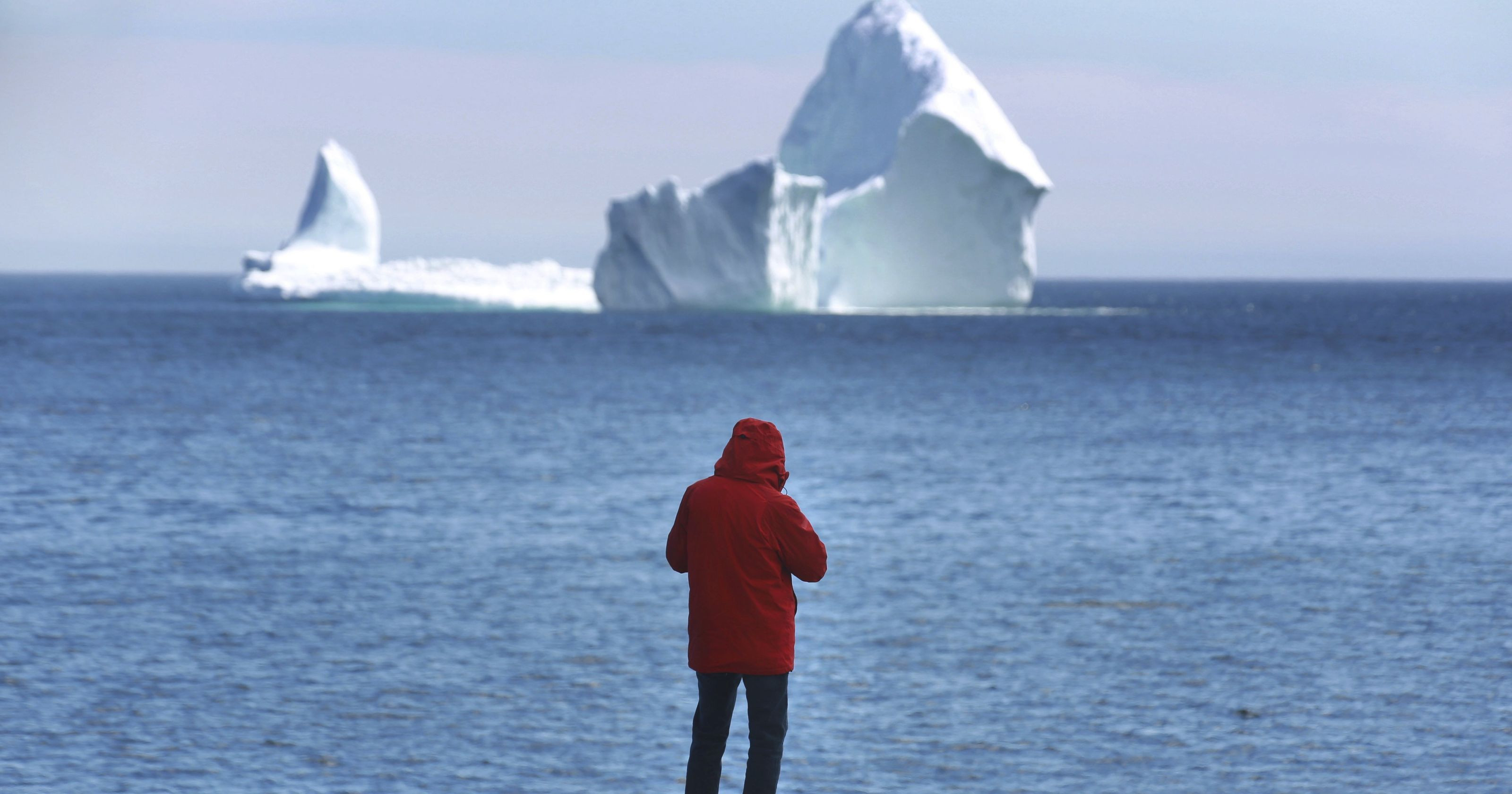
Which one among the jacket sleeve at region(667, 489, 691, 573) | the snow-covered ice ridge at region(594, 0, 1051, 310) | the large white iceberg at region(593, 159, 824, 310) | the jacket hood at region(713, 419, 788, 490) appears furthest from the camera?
the snow-covered ice ridge at region(594, 0, 1051, 310)

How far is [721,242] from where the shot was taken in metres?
56.9

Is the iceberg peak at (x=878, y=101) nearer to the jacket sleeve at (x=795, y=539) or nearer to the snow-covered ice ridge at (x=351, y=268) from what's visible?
the snow-covered ice ridge at (x=351, y=268)

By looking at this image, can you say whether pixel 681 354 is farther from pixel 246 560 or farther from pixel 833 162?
pixel 246 560

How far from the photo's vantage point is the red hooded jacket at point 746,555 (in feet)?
17.9

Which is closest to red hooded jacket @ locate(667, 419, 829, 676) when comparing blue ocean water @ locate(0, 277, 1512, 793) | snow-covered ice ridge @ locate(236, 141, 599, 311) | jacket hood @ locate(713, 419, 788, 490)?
jacket hood @ locate(713, 419, 788, 490)

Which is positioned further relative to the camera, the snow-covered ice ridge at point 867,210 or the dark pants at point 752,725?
the snow-covered ice ridge at point 867,210

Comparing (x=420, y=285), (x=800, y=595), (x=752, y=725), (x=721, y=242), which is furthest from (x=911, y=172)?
(x=752, y=725)

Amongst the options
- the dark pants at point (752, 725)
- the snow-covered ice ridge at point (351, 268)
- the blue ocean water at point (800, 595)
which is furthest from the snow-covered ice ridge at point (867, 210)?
the dark pants at point (752, 725)

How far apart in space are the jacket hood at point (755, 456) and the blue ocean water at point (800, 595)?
3.77 meters

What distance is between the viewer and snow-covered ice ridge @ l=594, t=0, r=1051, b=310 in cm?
5675

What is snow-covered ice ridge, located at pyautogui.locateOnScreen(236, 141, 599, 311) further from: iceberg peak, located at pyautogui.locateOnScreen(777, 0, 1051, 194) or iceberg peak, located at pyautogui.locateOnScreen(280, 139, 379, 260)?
iceberg peak, located at pyautogui.locateOnScreen(777, 0, 1051, 194)

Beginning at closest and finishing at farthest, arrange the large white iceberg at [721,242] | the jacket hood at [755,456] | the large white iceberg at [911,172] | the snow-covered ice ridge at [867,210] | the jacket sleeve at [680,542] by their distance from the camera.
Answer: the jacket hood at [755,456]
the jacket sleeve at [680,542]
the large white iceberg at [721,242]
the snow-covered ice ridge at [867,210]
the large white iceberg at [911,172]

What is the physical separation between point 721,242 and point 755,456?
170 ft

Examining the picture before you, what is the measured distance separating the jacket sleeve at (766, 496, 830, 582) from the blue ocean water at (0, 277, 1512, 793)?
3.62 meters
